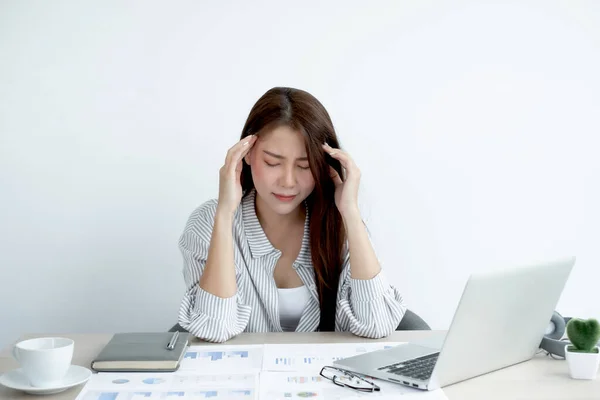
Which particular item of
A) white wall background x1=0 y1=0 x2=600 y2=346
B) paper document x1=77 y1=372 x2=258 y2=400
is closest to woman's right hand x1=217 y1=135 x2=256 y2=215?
paper document x1=77 y1=372 x2=258 y2=400

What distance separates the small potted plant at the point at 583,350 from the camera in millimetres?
1393

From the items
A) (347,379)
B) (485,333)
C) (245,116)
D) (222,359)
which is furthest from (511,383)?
(245,116)

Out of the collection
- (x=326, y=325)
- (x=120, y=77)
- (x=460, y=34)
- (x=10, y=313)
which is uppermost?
(x=460, y=34)

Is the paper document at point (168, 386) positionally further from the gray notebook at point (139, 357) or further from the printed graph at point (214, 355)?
the printed graph at point (214, 355)

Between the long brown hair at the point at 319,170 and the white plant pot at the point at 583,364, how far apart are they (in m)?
0.79

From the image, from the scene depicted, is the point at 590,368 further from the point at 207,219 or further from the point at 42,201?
the point at 42,201

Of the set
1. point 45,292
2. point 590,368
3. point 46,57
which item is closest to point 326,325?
point 590,368

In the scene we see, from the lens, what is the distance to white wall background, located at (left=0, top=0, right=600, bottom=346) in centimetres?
264

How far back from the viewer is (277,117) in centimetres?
202

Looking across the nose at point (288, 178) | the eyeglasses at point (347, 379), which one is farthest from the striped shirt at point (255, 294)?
the eyeglasses at point (347, 379)

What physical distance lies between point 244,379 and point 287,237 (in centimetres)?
81

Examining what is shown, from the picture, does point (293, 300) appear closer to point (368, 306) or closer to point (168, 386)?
point (368, 306)

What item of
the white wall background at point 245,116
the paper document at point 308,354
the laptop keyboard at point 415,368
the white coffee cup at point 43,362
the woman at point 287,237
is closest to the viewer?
the white coffee cup at point 43,362

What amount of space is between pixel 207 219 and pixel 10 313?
1.10 metres
